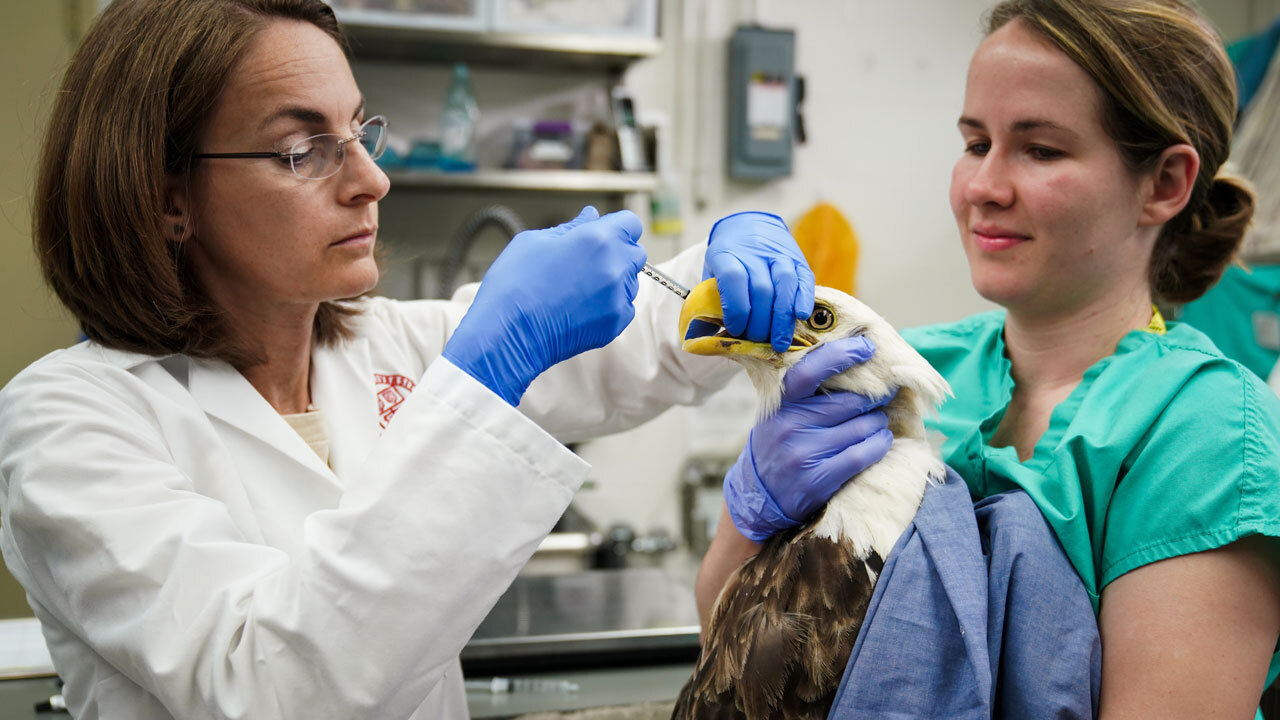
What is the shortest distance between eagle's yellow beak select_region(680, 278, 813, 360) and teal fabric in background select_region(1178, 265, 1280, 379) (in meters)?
2.76

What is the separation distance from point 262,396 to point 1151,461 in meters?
1.19

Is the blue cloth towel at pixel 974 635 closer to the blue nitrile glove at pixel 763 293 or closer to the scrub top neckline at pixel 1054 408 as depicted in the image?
the scrub top neckline at pixel 1054 408

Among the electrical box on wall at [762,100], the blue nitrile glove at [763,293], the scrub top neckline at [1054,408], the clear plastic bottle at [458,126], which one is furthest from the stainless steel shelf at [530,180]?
the scrub top neckline at [1054,408]

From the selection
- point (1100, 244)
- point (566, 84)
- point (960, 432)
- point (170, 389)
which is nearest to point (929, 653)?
point (960, 432)

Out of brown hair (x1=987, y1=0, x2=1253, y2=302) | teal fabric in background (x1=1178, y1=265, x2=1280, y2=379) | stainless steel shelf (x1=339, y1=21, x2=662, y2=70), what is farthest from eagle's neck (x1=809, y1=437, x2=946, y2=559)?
teal fabric in background (x1=1178, y1=265, x2=1280, y2=379)

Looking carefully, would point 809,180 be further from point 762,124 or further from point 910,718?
point 910,718

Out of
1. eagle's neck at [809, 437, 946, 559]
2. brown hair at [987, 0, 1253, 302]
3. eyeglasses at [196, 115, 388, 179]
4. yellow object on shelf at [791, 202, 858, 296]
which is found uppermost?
brown hair at [987, 0, 1253, 302]

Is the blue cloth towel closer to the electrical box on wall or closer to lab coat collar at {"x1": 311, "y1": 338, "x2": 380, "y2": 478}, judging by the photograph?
lab coat collar at {"x1": 311, "y1": 338, "x2": 380, "y2": 478}

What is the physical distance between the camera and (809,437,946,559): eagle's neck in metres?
1.06

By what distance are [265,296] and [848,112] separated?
3.41 m

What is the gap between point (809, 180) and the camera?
4.19 meters

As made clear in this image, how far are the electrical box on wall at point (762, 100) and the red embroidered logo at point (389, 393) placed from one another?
2698 millimetres

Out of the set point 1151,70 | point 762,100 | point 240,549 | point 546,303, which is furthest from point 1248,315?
point 240,549

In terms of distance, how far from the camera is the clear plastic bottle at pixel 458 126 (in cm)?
338
